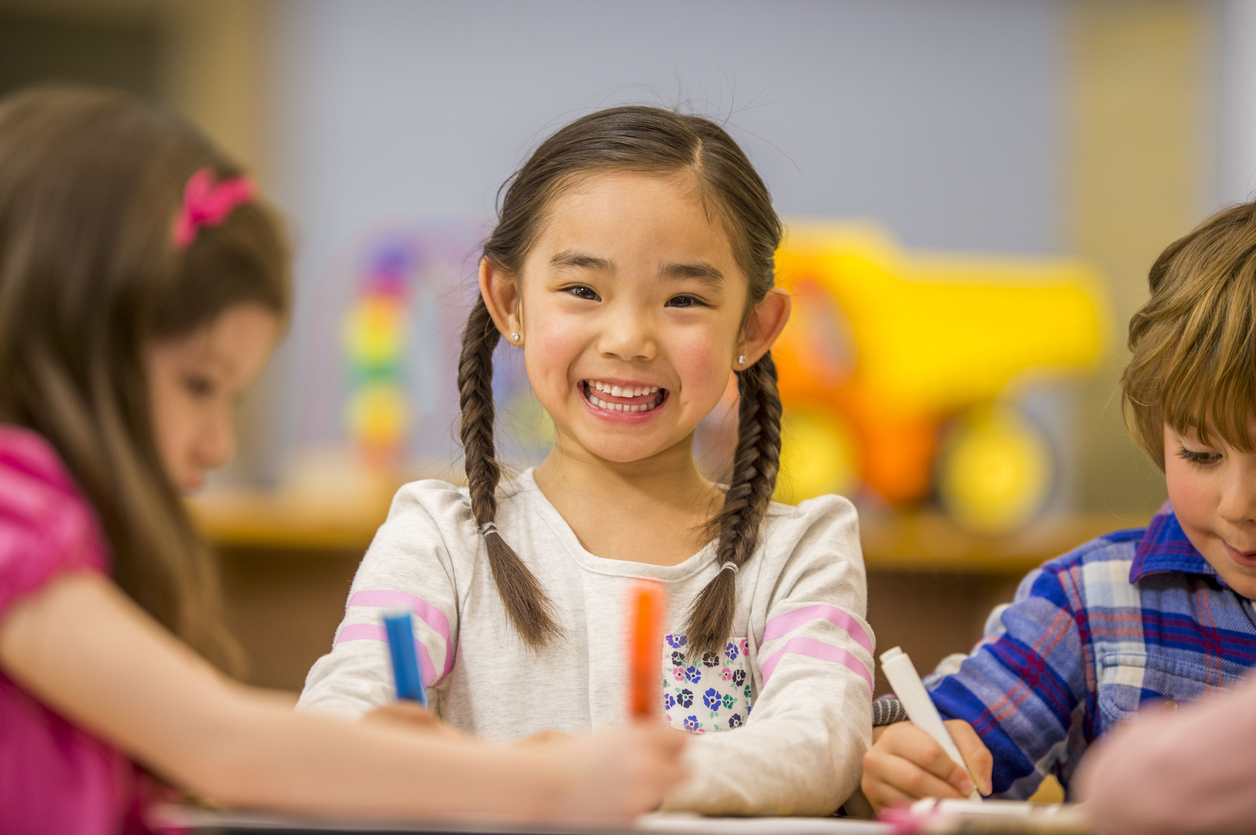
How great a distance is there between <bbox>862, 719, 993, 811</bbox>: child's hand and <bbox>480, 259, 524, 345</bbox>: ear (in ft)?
1.30

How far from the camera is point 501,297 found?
90 centimetres

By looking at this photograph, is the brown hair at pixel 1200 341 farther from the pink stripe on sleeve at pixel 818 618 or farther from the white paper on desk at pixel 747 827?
the white paper on desk at pixel 747 827

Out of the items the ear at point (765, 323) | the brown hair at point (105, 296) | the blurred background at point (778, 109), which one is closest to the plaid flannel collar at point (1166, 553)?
the ear at point (765, 323)

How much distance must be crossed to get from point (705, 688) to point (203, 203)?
44 centimetres

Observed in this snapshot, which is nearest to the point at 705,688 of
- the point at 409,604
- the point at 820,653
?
the point at 820,653

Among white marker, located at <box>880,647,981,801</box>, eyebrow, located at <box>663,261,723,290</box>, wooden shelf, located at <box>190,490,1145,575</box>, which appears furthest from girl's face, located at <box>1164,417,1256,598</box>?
wooden shelf, located at <box>190,490,1145,575</box>

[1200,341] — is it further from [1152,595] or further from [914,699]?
[914,699]

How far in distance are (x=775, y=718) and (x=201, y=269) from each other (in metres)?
0.41

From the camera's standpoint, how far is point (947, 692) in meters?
0.83

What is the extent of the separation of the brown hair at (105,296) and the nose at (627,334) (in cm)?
30

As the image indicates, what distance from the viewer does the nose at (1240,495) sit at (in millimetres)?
709

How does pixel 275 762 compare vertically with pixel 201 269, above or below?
below

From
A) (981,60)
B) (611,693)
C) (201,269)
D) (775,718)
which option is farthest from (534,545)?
(981,60)

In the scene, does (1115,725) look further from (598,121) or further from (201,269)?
(201,269)
